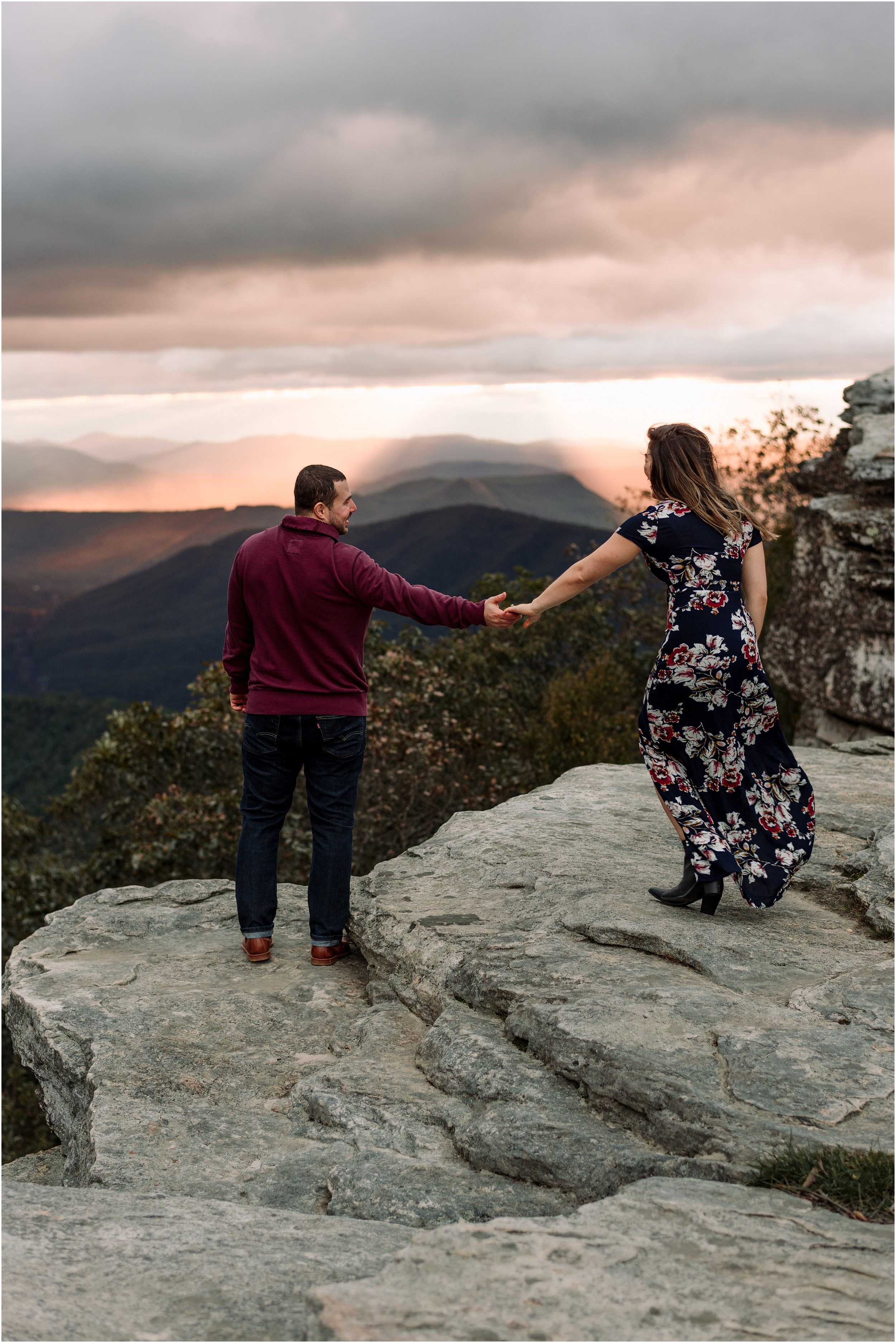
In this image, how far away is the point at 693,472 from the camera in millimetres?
4844

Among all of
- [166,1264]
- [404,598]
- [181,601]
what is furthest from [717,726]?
[181,601]

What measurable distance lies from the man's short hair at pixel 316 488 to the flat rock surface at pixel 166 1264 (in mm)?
3034

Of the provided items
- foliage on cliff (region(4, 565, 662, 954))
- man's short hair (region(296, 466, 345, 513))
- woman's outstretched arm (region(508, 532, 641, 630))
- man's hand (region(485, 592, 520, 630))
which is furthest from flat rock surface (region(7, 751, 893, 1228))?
foliage on cliff (region(4, 565, 662, 954))

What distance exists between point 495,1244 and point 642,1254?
14.7 inches

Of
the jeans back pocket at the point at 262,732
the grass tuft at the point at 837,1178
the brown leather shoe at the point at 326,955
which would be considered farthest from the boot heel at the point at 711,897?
the jeans back pocket at the point at 262,732

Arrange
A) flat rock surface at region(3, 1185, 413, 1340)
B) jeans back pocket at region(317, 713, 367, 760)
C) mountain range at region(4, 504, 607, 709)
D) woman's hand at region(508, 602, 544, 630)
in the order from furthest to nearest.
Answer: mountain range at region(4, 504, 607, 709), woman's hand at region(508, 602, 544, 630), jeans back pocket at region(317, 713, 367, 760), flat rock surface at region(3, 1185, 413, 1340)

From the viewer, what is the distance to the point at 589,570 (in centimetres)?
498

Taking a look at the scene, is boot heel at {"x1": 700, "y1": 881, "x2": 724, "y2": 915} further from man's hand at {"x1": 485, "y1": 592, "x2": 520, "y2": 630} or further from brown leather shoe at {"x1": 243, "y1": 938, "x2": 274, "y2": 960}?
brown leather shoe at {"x1": 243, "y1": 938, "x2": 274, "y2": 960}

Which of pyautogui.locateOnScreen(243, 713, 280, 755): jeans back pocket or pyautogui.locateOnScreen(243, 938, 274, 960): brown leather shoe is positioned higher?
pyautogui.locateOnScreen(243, 713, 280, 755): jeans back pocket

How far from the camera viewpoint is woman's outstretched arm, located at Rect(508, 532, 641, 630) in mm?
4863

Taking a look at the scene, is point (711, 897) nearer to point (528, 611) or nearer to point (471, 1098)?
point (471, 1098)

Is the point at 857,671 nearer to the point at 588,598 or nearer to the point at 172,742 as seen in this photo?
the point at 588,598

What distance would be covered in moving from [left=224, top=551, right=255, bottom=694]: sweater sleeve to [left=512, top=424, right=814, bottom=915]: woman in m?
1.54

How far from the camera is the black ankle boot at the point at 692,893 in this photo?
195 inches
